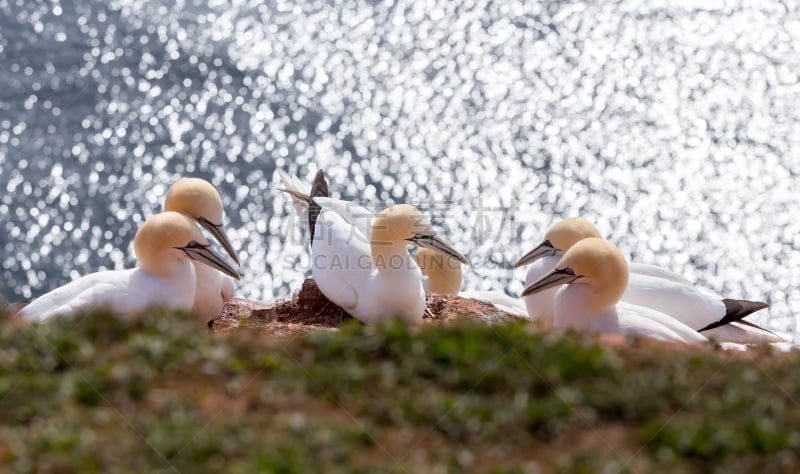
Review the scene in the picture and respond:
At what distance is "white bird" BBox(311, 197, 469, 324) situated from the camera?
8.53 m

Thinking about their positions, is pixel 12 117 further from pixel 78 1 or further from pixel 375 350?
pixel 375 350

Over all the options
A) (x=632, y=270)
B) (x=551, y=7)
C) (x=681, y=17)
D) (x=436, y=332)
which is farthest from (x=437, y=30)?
(x=436, y=332)

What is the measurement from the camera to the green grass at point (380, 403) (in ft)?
13.2

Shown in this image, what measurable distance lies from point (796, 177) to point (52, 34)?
15694mm

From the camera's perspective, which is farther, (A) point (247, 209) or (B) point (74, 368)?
(A) point (247, 209)

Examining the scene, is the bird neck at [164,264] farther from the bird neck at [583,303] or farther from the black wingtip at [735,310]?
the black wingtip at [735,310]

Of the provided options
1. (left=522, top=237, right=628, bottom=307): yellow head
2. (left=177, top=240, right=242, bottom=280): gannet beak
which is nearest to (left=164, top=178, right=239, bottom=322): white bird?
(left=177, top=240, right=242, bottom=280): gannet beak

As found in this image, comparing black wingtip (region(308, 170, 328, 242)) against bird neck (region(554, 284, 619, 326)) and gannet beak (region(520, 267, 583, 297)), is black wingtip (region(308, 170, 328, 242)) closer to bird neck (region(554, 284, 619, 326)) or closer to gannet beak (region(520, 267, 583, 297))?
gannet beak (region(520, 267, 583, 297))

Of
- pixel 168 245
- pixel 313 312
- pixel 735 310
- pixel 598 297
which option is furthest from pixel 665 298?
pixel 168 245

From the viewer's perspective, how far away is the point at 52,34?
977 inches

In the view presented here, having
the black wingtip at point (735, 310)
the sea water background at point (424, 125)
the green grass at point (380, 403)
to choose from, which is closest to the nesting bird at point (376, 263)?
the black wingtip at point (735, 310)

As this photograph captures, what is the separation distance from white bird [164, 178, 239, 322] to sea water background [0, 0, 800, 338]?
10.5 m

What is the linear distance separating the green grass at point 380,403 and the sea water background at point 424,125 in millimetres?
14641

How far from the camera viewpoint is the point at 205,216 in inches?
353
